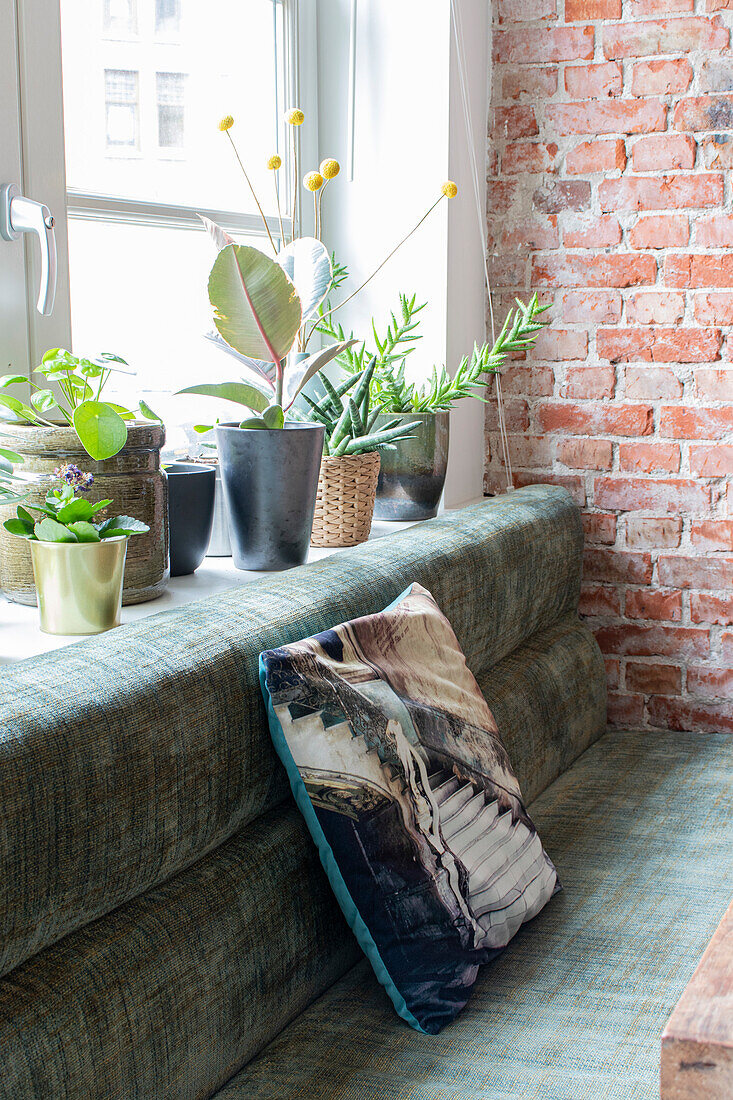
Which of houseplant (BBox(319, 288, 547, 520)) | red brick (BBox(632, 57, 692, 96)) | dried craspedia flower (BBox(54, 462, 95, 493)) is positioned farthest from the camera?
red brick (BBox(632, 57, 692, 96))

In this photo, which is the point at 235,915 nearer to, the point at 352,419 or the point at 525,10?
the point at 352,419

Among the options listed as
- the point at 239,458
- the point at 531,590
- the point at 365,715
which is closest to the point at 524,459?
the point at 531,590

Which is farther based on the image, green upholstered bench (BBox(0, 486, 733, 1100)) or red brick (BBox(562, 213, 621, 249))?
red brick (BBox(562, 213, 621, 249))

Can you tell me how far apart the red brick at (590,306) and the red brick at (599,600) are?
54cm

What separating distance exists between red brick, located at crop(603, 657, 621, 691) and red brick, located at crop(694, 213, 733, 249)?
835mm

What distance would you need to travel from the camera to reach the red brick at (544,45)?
2.04 meters

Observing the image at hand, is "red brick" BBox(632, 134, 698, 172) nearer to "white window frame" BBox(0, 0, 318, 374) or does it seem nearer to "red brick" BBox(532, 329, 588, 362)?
"red brick" BBox(532, 329, 588, 362)

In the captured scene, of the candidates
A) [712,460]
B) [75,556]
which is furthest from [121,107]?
[712,460]

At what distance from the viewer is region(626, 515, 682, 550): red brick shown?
2.11 metres

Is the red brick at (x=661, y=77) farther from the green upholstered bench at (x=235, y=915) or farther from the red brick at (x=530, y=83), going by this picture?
the green upholstered bench at (x=235, y=915)

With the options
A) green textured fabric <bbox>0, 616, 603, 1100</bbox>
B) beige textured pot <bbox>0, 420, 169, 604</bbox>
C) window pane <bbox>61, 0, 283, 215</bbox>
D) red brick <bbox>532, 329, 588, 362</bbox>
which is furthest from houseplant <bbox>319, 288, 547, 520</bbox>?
green textured fabric <bbox>0, 616, 603, 1100</bbox>

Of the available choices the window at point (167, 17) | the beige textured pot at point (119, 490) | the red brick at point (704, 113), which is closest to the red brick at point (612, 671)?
the red brick at point (704, 113)

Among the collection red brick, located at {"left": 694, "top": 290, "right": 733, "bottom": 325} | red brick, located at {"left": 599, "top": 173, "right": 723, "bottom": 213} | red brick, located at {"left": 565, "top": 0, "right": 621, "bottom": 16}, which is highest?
red brick, located at {"left": 565, "top": 0, "right": 621, "bottom": 16}

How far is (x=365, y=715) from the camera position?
1.12 meters
